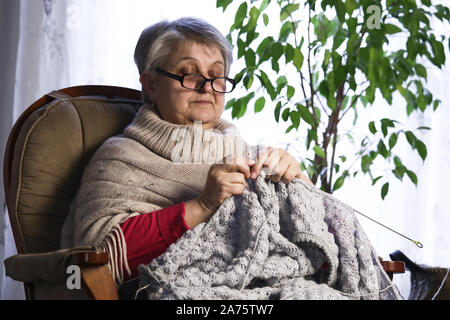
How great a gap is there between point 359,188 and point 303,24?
28.4 inches

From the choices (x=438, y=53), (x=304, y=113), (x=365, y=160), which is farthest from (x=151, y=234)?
(x=438, y=53)

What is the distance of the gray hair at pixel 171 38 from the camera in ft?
4.48

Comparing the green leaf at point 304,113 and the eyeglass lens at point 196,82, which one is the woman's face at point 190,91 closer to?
the eyeglass lens at point 196,82

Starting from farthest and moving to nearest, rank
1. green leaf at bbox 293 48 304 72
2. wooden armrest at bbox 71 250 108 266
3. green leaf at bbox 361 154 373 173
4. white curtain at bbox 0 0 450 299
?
white curtain at bbox 0 0 450 299, green leaf at bbox 361 154 373 173, green leaf at bbox 293 48 304 72, wooden armrest at bbox 71 250 108 266

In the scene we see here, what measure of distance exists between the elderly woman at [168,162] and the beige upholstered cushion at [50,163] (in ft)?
0.19

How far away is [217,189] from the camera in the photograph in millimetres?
1140

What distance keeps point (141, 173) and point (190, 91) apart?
255 millimetres

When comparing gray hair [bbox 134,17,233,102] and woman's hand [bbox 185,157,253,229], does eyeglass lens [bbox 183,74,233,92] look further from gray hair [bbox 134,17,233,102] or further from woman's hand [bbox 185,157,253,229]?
woman's hand [bbox 185,157,253,229]

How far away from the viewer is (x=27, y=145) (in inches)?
51.1

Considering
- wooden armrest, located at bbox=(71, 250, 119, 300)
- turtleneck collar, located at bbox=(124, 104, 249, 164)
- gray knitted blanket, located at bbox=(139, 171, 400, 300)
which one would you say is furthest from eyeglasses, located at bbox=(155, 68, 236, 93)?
wooden armrest, located at bbox=(71, 250, 119, 300)

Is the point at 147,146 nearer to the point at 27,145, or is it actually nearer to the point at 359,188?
the point at 27,145

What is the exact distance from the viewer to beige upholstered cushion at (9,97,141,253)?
127 cm

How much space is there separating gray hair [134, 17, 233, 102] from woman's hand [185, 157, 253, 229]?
379mm
